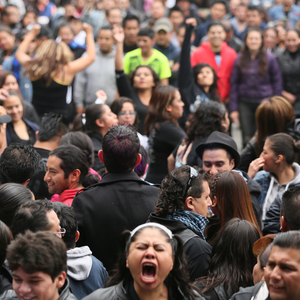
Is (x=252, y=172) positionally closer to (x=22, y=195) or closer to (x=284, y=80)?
(x=22, y=195)

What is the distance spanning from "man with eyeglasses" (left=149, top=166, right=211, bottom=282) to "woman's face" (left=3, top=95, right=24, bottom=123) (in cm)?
292

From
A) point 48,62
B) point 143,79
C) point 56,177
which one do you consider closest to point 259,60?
point 143,79

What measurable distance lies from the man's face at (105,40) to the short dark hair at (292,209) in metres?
5.51

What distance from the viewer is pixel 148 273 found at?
2295mm

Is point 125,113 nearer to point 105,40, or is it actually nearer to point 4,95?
point 4,95

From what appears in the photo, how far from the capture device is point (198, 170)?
3277 mm

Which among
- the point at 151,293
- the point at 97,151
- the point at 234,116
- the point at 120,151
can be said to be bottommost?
the point at 234,116

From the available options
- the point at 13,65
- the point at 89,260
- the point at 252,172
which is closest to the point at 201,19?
the point at 13,65

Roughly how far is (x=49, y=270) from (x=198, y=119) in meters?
2.81

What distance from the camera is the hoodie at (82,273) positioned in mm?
2725

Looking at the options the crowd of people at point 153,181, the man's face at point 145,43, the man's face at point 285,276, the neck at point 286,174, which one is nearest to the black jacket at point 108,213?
the crowd of people at point 153,181

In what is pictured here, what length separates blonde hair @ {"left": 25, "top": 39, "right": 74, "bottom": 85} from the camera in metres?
6.51

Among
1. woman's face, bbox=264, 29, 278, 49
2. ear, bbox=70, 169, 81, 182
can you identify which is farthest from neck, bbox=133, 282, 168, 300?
woman's face, bbox=264, 29, 278, 49

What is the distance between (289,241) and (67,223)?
132 centimetres
